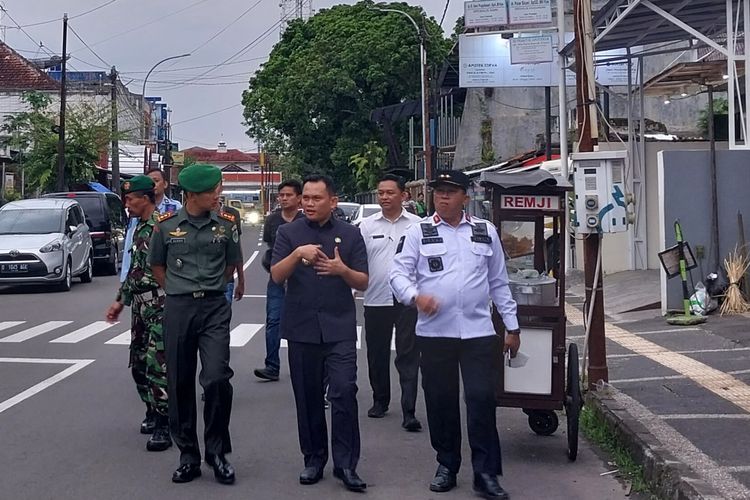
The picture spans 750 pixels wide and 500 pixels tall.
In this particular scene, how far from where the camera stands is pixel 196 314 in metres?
6.53

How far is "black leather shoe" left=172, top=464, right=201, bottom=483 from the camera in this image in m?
6.54

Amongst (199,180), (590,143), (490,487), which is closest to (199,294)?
(199,180)

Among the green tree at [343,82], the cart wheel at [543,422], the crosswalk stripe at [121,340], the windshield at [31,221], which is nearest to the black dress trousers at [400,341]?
the cart wheel at [543,422]

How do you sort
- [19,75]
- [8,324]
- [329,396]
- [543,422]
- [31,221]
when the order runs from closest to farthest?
[329,396]
[543,422]
[8,324]
[31,221]
[19,75]

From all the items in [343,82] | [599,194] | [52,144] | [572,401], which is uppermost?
[343,82]

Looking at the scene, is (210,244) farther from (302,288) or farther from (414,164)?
(414,164)

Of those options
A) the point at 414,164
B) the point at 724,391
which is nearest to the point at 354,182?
the point at 414,164

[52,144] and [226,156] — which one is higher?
[226,156]

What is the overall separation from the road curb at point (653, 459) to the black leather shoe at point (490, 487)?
0.99 m

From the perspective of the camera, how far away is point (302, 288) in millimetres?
6469

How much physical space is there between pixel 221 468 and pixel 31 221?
16.2 metres

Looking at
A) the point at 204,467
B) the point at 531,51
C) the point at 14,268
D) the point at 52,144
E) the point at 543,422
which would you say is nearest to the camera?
the point at 204,467

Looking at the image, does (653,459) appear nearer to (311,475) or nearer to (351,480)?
(351,480)

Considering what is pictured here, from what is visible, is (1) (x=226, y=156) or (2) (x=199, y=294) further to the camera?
(1) (x=226, y=156)
